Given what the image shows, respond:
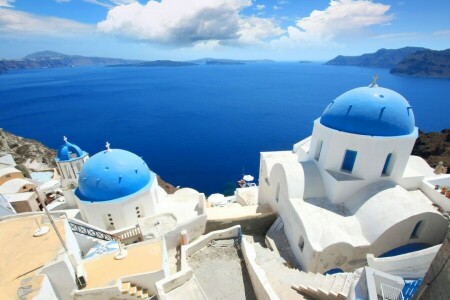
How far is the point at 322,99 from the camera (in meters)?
99.4

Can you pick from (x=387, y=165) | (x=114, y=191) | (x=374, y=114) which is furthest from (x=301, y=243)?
(x=114, y=191)

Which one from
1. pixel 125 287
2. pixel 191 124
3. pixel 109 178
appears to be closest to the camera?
pixel 125 287

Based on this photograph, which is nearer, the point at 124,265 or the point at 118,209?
the point at 124,265

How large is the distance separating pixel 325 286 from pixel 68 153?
21531 millimetres

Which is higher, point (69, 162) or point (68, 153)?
point (68, 153)

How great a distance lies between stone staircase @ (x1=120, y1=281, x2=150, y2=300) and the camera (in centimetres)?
1074

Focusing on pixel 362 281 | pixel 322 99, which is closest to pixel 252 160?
pixel 362 281

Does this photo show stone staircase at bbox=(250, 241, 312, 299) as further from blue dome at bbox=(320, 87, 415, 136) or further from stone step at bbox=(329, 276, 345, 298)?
blue dome at bbox=(320, 87, 415, 136)

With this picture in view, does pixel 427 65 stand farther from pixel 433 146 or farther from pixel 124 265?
pixel 124 265

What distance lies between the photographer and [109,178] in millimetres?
15977

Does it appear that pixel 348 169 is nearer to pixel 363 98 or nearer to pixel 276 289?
pixel 363 98

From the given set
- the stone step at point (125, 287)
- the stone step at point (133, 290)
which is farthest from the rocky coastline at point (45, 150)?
the stone step at point (125, 287)

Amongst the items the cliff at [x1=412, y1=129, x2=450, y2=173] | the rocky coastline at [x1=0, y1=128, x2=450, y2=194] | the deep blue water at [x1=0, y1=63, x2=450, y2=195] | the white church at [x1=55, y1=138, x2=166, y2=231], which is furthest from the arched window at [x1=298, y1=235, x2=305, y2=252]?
the cliff at [x1=412, y1=129, x2=450, y2=173]

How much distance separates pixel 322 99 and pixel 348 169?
9185 centimetres
